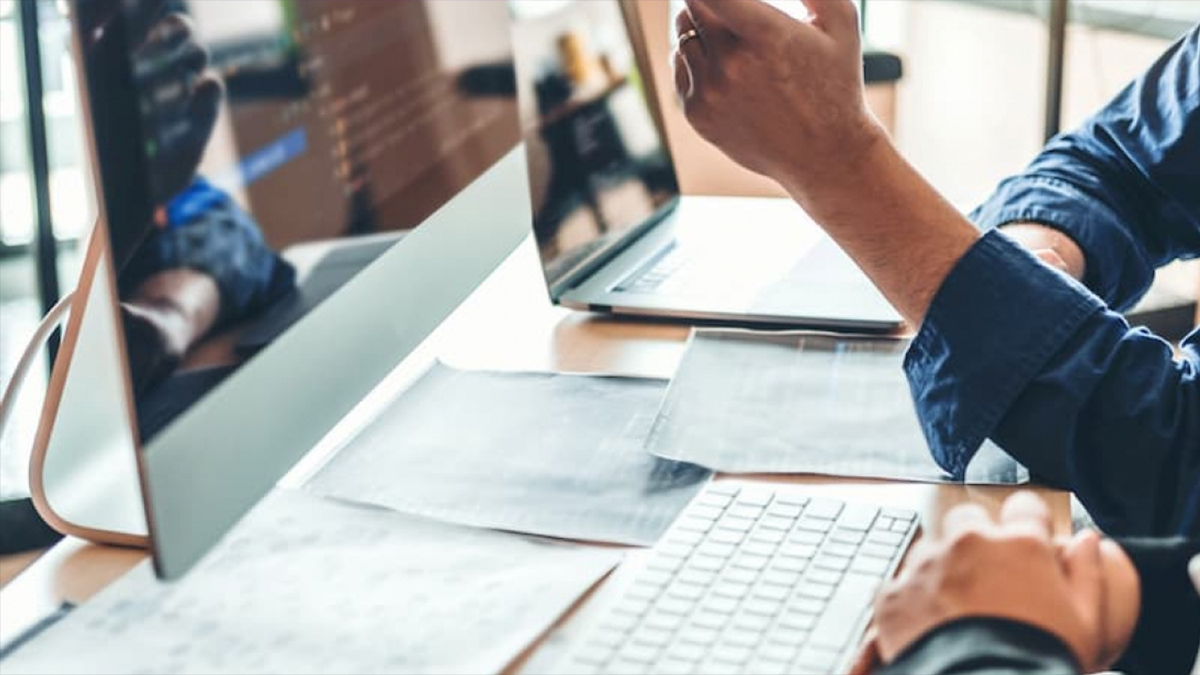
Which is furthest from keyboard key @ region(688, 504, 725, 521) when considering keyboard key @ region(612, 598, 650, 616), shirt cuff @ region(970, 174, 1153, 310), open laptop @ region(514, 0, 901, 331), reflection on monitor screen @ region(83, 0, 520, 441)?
shirt cuff @ region(970, 174, 1153, 310)

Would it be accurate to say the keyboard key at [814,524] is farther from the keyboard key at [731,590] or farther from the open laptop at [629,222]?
the open laptop at [629,222]

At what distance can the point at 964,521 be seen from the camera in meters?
0.73

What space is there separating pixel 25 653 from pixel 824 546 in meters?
0.42

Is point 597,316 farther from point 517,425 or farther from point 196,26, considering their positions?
point 196,26

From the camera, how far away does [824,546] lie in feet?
2.60

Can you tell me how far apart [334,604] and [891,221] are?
1.41ft

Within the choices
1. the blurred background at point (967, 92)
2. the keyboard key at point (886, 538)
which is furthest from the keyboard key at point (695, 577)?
the blurred background at point (967, 92)

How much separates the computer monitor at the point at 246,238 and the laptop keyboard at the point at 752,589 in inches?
7.8

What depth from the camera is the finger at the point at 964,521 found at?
72 cm

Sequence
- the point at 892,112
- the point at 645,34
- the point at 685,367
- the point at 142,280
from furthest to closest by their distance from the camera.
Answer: the point at 892,112, the point at 645,34, the point at 685,367, the point at 142,280

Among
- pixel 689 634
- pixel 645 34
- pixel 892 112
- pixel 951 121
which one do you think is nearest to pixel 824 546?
pixel 689 634

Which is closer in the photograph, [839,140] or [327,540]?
[327,540]

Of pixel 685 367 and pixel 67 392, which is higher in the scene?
pixel 67 392

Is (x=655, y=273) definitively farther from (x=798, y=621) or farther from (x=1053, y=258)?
(x=798, y=621)
